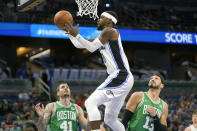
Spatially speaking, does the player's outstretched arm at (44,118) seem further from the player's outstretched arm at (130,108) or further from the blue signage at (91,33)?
the blue signage at (91,33)

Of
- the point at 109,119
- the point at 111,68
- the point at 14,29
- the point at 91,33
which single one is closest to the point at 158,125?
the point at 109,119

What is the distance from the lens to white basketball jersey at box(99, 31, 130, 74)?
6.55 m

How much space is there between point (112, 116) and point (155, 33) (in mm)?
18189

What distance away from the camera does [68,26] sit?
249 inches

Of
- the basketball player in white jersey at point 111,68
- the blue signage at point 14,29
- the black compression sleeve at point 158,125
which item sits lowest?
the black compression sleeve at point 158,125

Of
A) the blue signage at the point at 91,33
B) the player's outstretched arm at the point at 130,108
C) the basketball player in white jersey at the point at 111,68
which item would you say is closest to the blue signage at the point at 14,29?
the blue signage at the point at 91,33

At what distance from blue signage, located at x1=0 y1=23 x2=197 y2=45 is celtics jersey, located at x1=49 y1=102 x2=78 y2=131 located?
13.2 metres

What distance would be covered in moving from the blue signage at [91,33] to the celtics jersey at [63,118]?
13245mm

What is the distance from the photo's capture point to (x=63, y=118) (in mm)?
7078

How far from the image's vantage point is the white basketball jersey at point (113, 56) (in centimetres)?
655

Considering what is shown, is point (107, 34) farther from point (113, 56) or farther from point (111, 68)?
point (111, 68)

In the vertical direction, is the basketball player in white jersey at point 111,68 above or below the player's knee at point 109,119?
above

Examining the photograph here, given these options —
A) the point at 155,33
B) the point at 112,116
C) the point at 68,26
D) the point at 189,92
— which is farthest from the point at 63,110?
the point at 155,33

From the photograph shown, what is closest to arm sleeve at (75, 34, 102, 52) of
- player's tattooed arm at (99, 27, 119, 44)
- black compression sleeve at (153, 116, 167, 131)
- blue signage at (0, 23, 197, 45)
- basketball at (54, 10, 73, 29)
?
player's tattooed arm at (99, 27, 119, 44)
